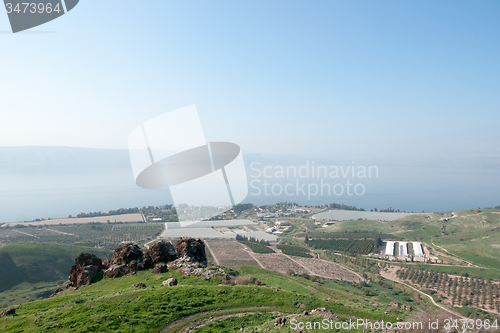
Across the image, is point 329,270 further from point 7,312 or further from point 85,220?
point 85,220

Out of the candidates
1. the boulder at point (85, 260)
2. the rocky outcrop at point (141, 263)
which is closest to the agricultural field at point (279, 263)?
the rocky outcrop at point (141, 263)

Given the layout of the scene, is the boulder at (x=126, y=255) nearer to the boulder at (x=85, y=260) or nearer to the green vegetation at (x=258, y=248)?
the boulder at (x=85, y=260)

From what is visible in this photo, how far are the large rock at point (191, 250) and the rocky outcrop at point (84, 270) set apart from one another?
4.74m

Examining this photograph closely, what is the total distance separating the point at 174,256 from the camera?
16.1 metres

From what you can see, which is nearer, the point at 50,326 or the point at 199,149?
the point at 50,326

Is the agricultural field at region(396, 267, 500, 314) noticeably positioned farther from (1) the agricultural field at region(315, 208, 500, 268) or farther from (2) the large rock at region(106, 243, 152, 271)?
(2) the large rock at region(106, 243, 152, 271)

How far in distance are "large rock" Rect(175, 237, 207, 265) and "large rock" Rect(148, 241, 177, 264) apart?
508 millimetres

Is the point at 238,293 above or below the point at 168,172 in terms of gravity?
below

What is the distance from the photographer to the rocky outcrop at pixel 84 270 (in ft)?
45.8

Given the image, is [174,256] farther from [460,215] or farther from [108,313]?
[460,215]

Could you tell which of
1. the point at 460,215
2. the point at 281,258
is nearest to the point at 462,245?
the point at 460,215

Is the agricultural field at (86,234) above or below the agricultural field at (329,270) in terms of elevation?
above

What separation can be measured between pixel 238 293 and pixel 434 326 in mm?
7642

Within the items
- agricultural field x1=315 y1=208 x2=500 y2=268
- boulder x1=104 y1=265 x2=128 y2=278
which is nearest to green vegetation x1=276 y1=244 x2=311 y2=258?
agricultural field x1=315 y1=208 x2=500 y2=268
